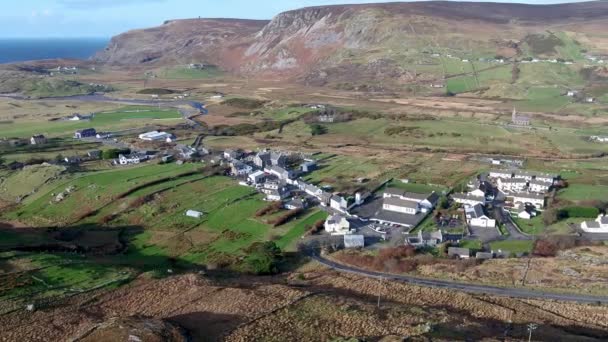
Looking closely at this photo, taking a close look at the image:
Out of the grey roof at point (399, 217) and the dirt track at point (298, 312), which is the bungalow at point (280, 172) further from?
the dirt track at point (298, 312)

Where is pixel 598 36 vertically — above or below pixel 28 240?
above

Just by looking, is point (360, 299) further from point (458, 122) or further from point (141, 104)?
point (141, 104)

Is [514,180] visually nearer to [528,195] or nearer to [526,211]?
A: [528,195]

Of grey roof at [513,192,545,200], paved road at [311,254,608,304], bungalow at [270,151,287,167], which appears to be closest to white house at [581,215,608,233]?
grey roof at [513,192,545,200]

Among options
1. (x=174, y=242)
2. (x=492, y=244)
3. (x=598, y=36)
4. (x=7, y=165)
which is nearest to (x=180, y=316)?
(x=174, y=242)

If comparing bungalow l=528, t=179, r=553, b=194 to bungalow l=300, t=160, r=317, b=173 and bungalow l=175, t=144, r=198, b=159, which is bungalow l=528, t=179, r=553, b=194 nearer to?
bungalow l=300, t=160, r=317, b=173

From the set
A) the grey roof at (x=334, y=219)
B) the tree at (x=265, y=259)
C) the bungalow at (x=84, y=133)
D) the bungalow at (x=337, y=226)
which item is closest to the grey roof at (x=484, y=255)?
the bungalow at (x=337, y=226)
